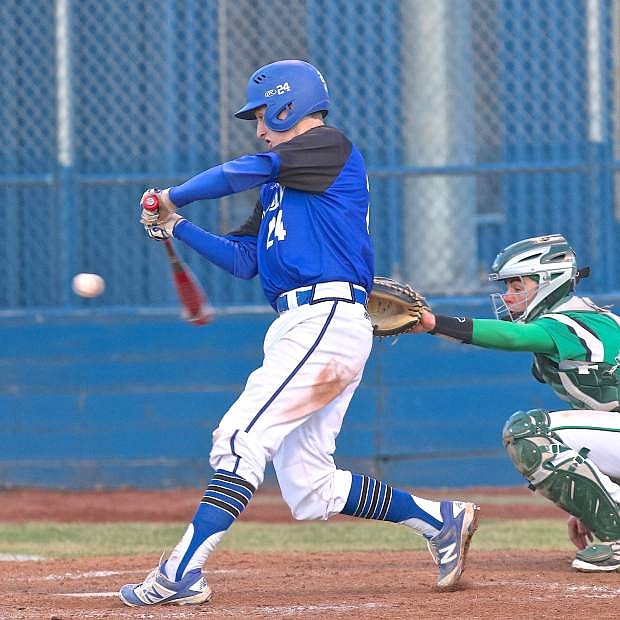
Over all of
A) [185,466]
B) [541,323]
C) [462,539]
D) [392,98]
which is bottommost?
[185,466]

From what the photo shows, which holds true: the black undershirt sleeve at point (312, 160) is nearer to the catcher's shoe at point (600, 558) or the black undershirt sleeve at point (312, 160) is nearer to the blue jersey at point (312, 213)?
the blue jersey at point (312, 213)

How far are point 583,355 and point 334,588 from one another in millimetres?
1252

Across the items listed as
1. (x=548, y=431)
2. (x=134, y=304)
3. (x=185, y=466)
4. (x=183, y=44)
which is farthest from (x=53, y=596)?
(x=183, y=44)

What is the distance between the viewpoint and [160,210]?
462 cm

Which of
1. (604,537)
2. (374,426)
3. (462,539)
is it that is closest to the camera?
(462,539)

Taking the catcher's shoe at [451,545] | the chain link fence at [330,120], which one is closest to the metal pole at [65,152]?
the chain link fence at [330,120]

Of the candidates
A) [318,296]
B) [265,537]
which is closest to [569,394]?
[318,296]

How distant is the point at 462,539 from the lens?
486 cm

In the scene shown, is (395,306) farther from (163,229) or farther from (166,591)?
(166,591)

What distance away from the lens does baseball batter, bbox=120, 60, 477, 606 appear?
4438 mm

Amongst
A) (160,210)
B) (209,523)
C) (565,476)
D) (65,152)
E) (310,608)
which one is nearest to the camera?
(209,523)

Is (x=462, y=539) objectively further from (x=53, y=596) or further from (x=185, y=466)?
(x=185, y=466)

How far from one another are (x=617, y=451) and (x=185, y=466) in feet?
13.5

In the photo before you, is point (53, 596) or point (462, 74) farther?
point (462, 74)
